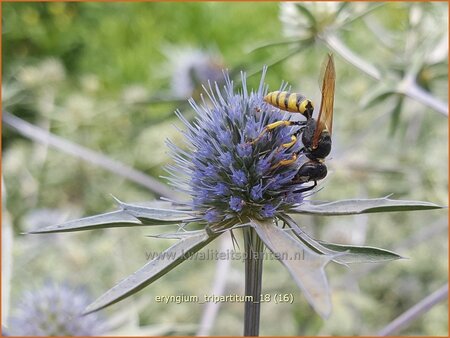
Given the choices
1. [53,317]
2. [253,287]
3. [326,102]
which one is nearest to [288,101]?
[326,102]

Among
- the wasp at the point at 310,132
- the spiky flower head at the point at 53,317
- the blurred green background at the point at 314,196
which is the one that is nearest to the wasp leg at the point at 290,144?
the wasp at the point at 310,132

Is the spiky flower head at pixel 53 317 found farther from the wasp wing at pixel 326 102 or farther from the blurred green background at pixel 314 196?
the wasp wing at pixel 326 102

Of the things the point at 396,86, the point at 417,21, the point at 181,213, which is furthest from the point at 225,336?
the point at 417,21

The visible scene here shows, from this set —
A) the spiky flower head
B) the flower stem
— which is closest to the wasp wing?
the flower stem

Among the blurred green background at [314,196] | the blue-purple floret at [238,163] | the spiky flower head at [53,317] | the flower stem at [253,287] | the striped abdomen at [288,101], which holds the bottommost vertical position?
the flower stem at [253,287]

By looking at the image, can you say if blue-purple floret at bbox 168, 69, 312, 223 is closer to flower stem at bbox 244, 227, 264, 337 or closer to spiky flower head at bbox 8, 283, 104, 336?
flower stem at bbox 244, 227, 264, 337

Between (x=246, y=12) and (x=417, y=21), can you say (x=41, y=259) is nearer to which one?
Answer: (x=417, y=21)
